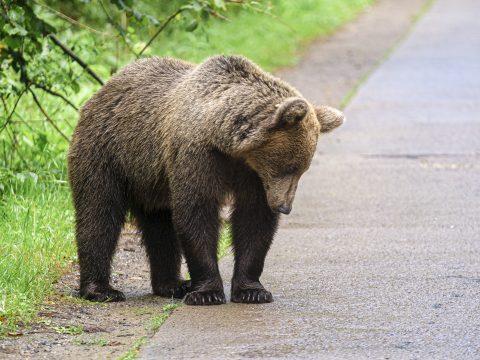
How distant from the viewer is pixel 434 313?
611 centimetres

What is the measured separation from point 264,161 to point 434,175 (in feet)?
16.5

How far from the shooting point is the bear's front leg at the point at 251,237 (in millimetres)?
6473

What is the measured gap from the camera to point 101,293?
6652mm

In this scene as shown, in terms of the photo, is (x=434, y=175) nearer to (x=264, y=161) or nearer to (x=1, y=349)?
(x=264, y=161)

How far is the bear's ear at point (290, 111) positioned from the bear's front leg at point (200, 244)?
644mm

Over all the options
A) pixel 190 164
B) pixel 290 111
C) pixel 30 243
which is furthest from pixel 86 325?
pixel 290 111

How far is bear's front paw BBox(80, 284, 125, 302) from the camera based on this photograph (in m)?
6.63

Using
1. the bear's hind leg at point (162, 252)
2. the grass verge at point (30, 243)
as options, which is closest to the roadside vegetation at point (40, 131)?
the grass verge at point (30, 243)

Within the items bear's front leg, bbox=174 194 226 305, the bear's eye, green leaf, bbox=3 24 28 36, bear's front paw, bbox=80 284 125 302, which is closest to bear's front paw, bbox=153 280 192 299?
bear's front paw, bbox=80 284 125 302

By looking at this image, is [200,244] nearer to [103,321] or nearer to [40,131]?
[103,321]

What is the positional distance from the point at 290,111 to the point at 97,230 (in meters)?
1.51

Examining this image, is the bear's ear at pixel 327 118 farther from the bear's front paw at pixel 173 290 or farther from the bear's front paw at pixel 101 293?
the bear's front paw at pixel 101 293

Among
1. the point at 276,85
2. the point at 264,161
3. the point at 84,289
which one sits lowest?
the point at 84,289

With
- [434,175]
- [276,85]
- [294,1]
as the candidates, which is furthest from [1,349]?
[294,1]
